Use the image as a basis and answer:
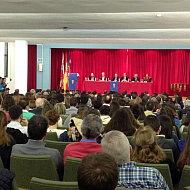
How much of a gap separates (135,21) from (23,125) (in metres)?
6.62

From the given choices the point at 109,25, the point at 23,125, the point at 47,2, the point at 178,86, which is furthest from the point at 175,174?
the point at 178,86

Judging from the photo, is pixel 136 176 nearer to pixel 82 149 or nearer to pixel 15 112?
pixel 82 149

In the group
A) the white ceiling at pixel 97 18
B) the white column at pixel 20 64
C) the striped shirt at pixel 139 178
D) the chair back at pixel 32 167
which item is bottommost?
the chair back at pixel 32 167

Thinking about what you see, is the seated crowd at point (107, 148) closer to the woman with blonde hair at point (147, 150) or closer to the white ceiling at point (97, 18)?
the woman with blonde hair at point (147, 150)

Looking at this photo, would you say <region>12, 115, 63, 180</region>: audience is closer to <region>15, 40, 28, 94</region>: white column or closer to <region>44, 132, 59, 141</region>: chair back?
<region>44, 132, 59, 141</region>: chair back

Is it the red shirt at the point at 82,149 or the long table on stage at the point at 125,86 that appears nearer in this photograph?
the red shirt at the point at 82,149

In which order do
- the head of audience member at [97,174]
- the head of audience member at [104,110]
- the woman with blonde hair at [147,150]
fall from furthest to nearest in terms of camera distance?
the head of audience member at [104,110]
the woman with blonde hair at [147,150]
the head of audience member at [97,174]

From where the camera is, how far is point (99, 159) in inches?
49.9

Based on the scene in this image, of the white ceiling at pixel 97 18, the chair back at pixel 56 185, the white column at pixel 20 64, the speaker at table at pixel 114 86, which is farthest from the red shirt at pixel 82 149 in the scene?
the white column at pixel 20 64

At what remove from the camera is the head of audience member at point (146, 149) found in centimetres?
251

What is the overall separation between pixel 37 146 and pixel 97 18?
24.0ft

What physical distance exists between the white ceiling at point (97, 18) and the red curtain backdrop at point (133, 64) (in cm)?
329

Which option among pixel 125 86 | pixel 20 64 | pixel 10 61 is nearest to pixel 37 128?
pixel 125 86

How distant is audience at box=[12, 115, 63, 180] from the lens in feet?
8.87
